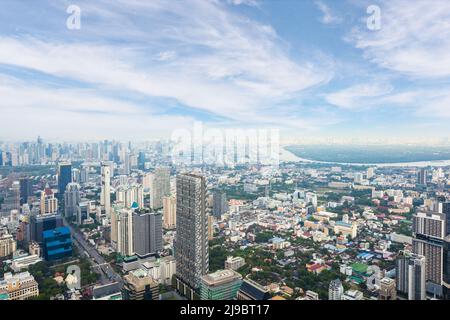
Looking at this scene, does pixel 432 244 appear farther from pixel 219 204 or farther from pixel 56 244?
pixel 56 244

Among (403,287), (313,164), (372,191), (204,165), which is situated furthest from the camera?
(372,191)

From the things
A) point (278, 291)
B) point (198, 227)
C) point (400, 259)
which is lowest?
point (278, 291)

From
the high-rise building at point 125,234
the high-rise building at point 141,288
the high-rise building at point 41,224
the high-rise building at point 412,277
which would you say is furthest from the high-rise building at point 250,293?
the high-rise building at point 41,224

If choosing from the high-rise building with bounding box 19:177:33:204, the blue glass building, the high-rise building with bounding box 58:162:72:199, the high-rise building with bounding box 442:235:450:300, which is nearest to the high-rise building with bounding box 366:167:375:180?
the high-rise building with bounding box 442:235:450:300

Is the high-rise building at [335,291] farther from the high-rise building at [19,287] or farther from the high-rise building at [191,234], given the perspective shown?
the high-rise building at [19,287]

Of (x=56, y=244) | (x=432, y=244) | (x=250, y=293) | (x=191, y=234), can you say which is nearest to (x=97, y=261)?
(x=56, y=244)

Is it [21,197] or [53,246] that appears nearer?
[53,246]
